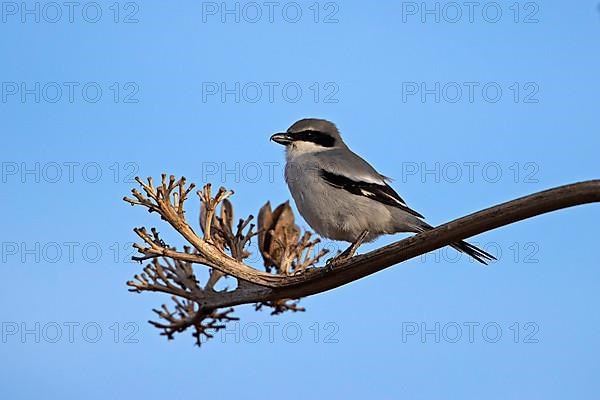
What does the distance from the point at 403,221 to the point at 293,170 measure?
794mm

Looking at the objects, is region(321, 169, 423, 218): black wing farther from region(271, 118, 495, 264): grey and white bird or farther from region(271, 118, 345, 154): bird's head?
region(271, 118, 345, 154): bird's head

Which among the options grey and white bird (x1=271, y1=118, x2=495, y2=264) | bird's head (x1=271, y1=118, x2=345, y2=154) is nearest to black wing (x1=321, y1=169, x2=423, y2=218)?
grey and white bird (x1=271, y1=118, x2=495, y2=264)

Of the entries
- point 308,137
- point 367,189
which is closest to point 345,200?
point 367,189

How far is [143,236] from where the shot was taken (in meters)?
3.17

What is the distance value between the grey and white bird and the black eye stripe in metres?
0.17

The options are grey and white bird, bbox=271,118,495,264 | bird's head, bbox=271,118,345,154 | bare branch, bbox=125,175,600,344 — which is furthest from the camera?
bird's head, bbox=271,118,345,154

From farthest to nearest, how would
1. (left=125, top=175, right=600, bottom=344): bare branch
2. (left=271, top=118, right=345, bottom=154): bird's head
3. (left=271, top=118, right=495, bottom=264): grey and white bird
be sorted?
1. (left=271, top=118, right=345, bottom=154): bird's head
2. (left=271, top=118, right=495, bottom=264): grey and white bird
3. (left=125, top=175, right=600, bottom=344): bare branch

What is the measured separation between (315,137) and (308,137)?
2.5 inches

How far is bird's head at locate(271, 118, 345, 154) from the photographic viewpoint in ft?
16.5

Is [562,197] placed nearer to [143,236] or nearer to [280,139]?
[143,236]

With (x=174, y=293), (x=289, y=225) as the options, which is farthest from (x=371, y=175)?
(x=174, y=293)

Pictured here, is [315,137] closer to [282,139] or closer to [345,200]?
[282,139]

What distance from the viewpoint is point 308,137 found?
5.07m

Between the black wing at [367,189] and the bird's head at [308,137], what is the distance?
1.52 feet
